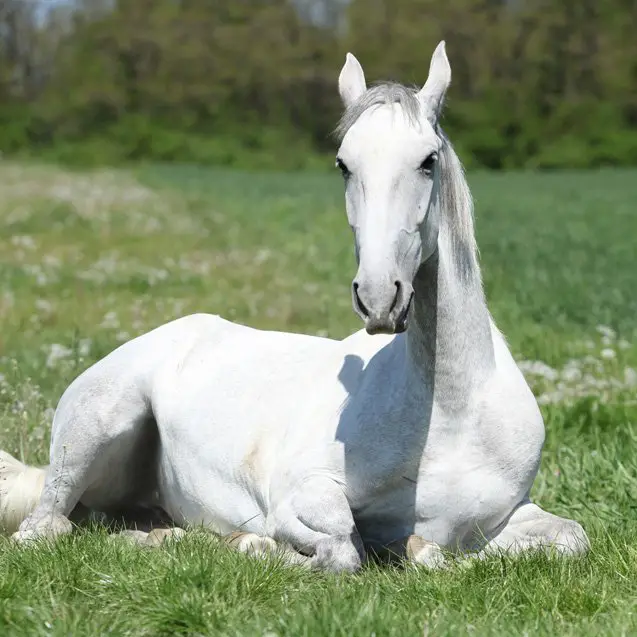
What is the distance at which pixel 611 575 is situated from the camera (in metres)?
4.27

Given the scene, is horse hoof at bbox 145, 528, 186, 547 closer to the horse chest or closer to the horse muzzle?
the horse chest

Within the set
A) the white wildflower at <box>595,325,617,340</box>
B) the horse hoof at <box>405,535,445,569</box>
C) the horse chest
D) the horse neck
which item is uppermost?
the horse neck

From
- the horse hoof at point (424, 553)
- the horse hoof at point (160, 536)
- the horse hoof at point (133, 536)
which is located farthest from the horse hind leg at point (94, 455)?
the horse hoof at point (424, 553)

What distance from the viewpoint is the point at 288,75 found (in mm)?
86875

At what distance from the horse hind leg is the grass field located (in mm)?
351

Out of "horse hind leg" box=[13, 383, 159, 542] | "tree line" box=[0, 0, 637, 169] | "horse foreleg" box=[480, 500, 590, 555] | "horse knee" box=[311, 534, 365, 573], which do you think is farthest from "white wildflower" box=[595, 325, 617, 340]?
"tree line" box=[0, 0, 637, 169]

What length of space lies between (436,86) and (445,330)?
0.98 m

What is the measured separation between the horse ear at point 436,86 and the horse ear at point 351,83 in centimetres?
29

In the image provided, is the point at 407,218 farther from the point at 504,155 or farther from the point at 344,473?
the point at 504,155

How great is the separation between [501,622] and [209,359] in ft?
8.26

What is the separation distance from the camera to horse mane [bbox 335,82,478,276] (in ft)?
13.5

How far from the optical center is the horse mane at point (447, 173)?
4.12 meters

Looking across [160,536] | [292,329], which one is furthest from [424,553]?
[292,329]

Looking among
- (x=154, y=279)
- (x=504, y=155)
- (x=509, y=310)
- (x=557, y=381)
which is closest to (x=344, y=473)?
(x=557, y=381)
